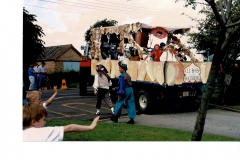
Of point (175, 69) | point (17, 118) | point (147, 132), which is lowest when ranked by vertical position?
point (147, 132)

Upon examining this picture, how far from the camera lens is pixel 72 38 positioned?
5551 millimetres

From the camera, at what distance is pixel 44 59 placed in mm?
5559

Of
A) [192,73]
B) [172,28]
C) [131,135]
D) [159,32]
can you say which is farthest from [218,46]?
[159,32]

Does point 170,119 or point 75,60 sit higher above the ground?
point 75,60

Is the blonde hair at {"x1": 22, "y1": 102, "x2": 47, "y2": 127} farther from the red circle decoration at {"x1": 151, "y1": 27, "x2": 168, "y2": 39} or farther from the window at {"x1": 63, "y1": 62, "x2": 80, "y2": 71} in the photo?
the red circle decoration at {"x1": 151, "y1": 27, "x2": 168, "y2": 39}

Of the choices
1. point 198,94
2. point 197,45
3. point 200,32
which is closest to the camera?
point 200,32

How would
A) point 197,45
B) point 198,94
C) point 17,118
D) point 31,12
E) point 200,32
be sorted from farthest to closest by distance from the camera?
point 198,94 < point 197,45 < point 200,32 < point 31,12 < point 17,118

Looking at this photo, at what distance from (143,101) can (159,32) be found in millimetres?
2000

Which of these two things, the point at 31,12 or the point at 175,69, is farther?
the point at 175,69

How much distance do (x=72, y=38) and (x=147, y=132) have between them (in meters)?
2.12

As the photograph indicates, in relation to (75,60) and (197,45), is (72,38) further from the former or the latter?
(197,45)

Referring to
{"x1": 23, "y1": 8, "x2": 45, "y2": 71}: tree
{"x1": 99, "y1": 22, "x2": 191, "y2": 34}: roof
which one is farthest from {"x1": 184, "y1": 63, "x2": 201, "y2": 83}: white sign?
{"x1": 23, "y1": 8, "x2": 45, "y2": 71}: tree

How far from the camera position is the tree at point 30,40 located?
5270mm

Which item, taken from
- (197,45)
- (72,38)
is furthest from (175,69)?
(72,38)
